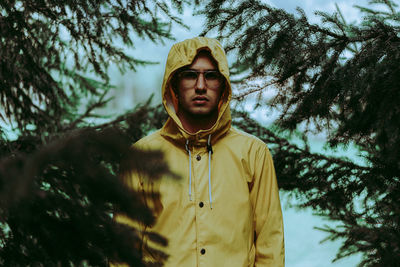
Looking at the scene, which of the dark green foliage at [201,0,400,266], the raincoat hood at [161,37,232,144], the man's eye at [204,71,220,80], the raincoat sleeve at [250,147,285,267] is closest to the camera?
the dark green foliage at [201,0,400,266]

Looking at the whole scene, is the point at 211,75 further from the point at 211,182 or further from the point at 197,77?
the point at 211,182

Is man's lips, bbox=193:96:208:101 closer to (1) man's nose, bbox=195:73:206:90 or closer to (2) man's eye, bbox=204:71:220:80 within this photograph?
(1) man's nose, bbox=195:73:206:90

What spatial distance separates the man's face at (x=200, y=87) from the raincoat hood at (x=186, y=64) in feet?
0.18

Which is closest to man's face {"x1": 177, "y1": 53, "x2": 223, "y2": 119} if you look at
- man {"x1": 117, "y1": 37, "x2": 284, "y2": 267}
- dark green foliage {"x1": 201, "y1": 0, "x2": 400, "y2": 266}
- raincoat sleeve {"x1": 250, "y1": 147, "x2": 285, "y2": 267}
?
man {"x1": 117, "y1": 37, "x2": 284, "y2": 267}

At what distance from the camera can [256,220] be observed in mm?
2711

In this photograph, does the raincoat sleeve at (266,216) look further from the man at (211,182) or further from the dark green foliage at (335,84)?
the dark green foliage at (335,84)

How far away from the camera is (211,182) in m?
2.64

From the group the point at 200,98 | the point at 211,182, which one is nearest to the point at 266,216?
the point at 211,182

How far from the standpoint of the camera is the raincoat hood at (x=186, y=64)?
2.74 metres

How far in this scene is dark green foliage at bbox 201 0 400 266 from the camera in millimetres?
2453

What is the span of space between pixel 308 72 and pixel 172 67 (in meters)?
0.96

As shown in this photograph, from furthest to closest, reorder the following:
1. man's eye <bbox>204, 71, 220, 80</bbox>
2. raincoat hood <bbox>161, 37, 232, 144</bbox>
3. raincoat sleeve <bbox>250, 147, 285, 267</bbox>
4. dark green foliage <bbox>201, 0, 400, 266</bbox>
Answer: man's eye <bbox>204, 71, 220, 80</bbox> < raincoat hood <bbox>161, 37, 232, 144</bbox> < raincoat sleeve <bbox>250, 147, 285, 267</bbox> < dark green foliage <bbox>201, 0, 400, 266</bbox>

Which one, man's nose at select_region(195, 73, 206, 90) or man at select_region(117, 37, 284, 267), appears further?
man's nose at select_region(195, 73, 206, 90)

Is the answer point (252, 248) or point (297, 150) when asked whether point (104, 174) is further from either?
point (297, 150)
